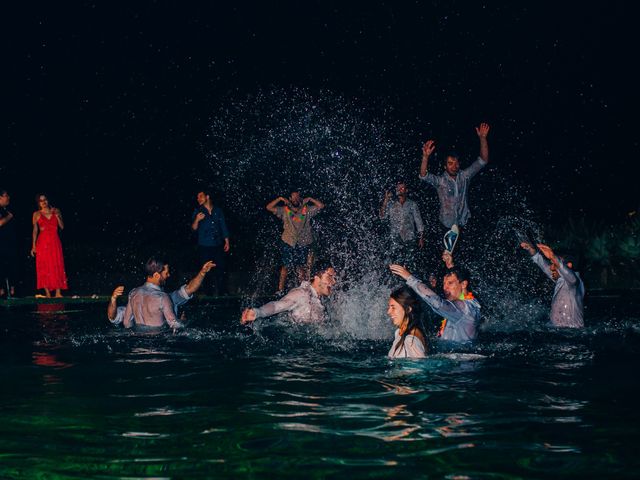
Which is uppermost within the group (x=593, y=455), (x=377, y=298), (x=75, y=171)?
(x=75, y=171)

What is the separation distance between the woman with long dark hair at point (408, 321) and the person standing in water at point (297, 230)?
9.53 metres

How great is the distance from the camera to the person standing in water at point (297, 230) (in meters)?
19.3

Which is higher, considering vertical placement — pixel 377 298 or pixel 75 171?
pixel 75 171

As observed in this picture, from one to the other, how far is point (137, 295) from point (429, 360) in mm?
4037

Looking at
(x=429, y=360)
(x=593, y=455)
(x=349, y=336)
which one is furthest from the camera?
(x=349, y=336)

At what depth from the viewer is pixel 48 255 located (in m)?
19.2

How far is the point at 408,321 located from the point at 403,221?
28.9 ft

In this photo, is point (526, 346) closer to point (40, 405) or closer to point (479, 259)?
point (40, 405)

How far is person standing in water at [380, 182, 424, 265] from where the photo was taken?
18328 mm

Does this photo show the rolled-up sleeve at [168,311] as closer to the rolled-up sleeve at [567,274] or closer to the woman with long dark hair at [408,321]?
the woman with long dark hair at [408,321]

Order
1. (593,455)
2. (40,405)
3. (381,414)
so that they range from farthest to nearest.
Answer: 1. (40,405)
2. (381,414)
3. (593,455)

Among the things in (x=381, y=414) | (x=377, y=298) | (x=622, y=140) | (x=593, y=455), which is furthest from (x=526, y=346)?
(x=622, y=140)

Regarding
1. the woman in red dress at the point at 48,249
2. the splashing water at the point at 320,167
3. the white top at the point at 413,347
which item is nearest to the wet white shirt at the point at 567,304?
the white top at the point at 413,347

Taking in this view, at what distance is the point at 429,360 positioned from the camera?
10125 millimetres
